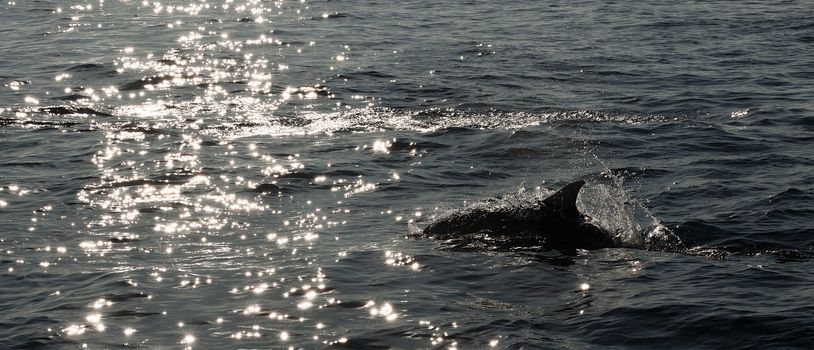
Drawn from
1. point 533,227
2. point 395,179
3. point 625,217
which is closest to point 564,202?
point 533,227

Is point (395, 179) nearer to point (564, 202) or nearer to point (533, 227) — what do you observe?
point (533, 227)

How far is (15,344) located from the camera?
10.4 m

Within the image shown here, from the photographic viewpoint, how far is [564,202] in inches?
541

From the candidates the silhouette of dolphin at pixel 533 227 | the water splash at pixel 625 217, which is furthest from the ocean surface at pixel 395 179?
the silhouette of dolphin at pixel 533 227

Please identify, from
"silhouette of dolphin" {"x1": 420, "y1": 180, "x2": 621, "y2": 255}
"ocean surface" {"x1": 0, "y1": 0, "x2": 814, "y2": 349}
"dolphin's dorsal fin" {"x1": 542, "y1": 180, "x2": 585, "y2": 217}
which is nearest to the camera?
"ocean surface" {"x1": 0, "y1": 0, "x2": 814, "y2": 349}

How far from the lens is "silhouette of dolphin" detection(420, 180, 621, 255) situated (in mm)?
13594

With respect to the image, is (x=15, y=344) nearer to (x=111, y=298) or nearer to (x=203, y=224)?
(x=111, y=298)

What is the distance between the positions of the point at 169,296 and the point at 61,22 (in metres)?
22.2

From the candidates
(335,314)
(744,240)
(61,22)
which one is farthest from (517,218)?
(61,22)

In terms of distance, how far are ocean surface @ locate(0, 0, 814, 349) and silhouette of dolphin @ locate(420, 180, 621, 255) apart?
0.29 m

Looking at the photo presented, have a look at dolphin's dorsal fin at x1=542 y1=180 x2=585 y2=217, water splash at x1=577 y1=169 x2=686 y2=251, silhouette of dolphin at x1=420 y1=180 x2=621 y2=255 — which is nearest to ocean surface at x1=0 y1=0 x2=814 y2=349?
water splash at x1=577 y1=169 x2=686 y2=251

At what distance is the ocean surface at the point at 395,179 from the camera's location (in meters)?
11.0

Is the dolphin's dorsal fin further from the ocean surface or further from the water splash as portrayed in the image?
the ocean surface

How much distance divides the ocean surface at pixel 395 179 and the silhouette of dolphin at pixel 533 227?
0.29 meters
